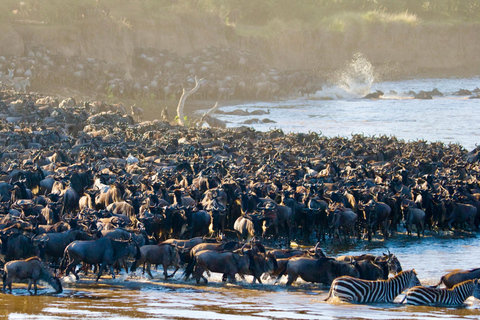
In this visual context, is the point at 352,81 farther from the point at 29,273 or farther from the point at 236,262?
the point at 29,273

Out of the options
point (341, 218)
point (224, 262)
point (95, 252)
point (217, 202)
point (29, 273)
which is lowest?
point (29, 273)

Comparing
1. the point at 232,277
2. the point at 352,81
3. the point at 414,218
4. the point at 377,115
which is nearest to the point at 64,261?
the point at 232,277

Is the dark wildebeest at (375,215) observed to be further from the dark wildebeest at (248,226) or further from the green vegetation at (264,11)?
the green vegetation at (264,11)

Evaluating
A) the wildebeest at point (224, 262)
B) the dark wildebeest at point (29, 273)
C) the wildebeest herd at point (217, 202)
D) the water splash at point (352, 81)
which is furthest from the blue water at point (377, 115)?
the dark wildebeest at point (29, 273)

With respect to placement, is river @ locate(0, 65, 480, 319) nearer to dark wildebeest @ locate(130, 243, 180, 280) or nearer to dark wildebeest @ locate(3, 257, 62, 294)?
dark wildebeest @ locate(3, 257, 62, 294)

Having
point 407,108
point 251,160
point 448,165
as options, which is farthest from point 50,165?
point 407,108

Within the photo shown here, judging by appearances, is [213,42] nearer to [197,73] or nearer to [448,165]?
[197,73]

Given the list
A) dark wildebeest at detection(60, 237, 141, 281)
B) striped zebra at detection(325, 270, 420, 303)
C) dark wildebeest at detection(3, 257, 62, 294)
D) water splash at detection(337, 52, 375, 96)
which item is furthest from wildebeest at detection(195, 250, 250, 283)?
water splash at detection(337, 52, 375, 96)

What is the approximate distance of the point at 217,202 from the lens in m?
14.7

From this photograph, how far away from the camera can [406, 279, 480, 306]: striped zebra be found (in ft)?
32.9

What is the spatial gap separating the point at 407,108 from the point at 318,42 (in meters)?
31.0

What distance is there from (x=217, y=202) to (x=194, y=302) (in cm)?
494

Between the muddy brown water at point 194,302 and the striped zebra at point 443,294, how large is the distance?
170mm

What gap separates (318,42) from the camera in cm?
8356
